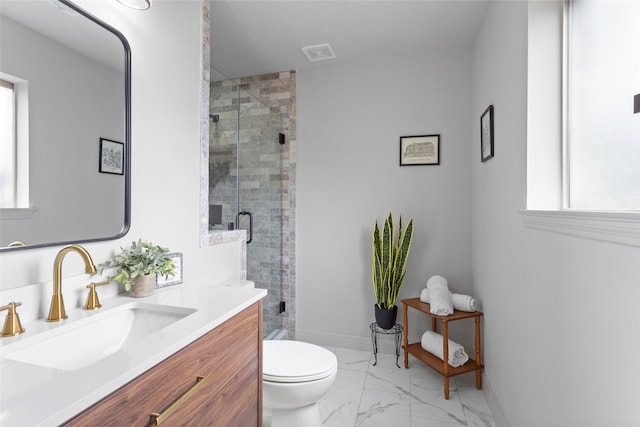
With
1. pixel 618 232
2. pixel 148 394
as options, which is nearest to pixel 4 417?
pixel 148 394

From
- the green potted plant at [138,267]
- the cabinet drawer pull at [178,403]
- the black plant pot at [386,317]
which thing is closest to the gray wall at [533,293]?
the black plant pot at [386,317]

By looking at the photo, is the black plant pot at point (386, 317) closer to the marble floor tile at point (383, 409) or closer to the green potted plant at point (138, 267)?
the marble floor tile at point (383, 409)

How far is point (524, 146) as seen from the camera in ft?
4.63

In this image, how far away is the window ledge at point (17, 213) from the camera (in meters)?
0.98

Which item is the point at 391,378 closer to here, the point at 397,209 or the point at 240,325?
the point at 397,209

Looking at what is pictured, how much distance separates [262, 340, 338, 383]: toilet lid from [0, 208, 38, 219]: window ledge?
3.50ft

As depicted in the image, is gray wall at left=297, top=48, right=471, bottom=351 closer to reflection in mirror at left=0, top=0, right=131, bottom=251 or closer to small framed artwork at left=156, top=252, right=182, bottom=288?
small framed artwork at left=156, top=252, right=182, bottom=288

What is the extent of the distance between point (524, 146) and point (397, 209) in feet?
4.43

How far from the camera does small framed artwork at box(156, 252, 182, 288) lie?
4.87 ft

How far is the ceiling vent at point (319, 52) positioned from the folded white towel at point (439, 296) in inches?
74.8

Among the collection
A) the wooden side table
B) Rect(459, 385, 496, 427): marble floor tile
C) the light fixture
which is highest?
the light fixture

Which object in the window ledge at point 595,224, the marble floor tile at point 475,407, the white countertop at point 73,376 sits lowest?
the marble floor tile at point 475,407

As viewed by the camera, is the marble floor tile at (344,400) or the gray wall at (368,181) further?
the gray wall at (368,181)

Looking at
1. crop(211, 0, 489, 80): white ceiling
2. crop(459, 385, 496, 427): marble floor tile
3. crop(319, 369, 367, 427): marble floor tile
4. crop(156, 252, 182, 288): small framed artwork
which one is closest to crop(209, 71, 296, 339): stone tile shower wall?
crop(211, 0, 489, 80): white ceiling
